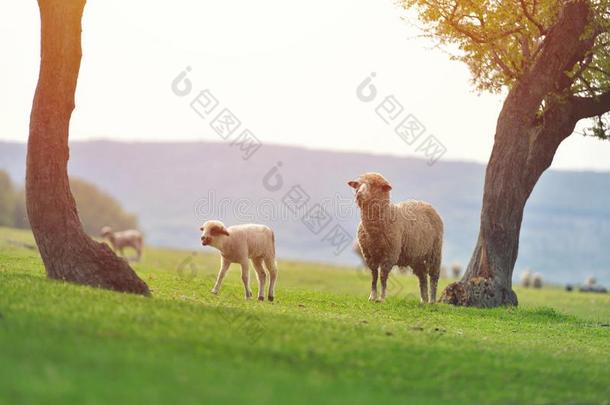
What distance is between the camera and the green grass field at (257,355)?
1141 cm

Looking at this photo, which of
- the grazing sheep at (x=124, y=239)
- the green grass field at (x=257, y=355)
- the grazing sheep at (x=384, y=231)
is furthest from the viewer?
the grazing sheep at (x=124, y=239)

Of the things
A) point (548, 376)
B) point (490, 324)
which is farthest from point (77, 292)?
point (490, 324)

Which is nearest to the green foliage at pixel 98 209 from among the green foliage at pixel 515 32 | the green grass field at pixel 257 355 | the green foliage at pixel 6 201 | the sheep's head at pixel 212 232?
the green foliage at pixel 6 201

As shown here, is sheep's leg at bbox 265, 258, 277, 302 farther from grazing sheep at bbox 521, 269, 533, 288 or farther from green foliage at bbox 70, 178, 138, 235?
green foliage at bbox 70, 178, 138, 235

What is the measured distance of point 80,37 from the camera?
2198cm

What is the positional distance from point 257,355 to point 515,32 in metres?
22.0

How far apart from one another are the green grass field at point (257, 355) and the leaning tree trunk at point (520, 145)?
9048 mm

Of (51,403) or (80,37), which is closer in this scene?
(51,403)

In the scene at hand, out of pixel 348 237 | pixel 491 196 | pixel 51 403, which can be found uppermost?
pixel 491 196

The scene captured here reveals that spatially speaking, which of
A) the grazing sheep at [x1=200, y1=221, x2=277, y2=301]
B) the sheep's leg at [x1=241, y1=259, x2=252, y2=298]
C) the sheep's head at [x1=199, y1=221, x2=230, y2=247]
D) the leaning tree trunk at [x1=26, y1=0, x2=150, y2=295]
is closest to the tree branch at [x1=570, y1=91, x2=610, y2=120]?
the grazing sheep at [x1=200, y1=221, x2=277, y2=301]

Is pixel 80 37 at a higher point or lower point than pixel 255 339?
higher

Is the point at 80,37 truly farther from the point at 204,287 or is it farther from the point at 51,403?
the point at 51,403

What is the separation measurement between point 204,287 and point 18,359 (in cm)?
1551

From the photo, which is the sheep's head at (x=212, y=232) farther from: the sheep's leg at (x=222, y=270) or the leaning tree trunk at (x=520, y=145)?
the leaning tree trunk at (x=520, y=145)
